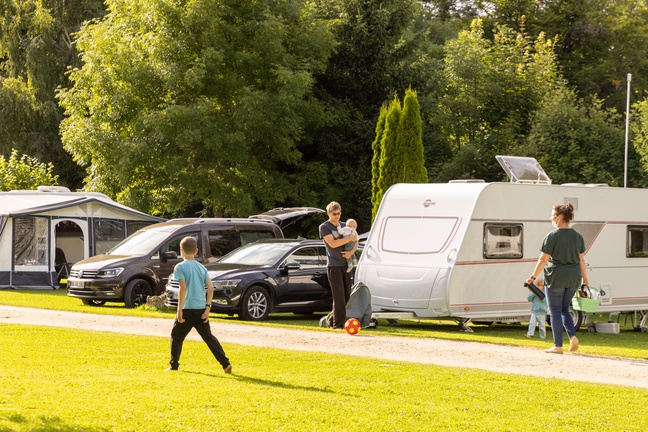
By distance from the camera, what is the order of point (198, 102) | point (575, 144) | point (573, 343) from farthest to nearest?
point (575, 144) → point (198, 102) → point (573, 343)

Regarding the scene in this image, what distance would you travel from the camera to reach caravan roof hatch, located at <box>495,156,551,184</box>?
2034cm

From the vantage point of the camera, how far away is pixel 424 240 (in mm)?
17891

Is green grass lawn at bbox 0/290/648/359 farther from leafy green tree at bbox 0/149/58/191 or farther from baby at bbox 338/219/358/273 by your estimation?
leafy green tree at bbox 0/149/58/191

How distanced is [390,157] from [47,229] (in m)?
9.74

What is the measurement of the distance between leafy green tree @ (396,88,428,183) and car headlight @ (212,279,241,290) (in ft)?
34.8

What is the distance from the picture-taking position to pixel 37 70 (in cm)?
4297

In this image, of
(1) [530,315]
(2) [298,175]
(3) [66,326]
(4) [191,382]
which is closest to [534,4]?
(2) [298,175]

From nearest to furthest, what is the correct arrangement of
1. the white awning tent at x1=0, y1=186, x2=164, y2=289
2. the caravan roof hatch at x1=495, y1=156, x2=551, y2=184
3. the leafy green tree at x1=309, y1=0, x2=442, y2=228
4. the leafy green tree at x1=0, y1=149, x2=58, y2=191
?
the caravan roof hatch at x1=495, y1=156, x2=551, y2=184
the white awning tent at x1=0, y1=186, x2=164, y2=289
the leafy green tree at x1=309, y1=0, x2=442, y2=228
the leafy green tree at x1=0, y1=149, x2=58, y2=191

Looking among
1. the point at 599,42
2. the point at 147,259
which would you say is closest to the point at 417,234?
the point at 147,259

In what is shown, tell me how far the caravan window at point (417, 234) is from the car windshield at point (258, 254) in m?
2.48

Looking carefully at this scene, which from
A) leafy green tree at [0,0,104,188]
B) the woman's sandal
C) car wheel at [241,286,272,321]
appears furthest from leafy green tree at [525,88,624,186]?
the woman's sandal

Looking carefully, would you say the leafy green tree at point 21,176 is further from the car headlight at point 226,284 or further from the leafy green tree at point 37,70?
the car headlight at point 226,284

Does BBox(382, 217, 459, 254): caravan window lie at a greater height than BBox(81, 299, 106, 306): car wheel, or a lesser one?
greater

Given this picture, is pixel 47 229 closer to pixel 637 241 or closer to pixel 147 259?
pixel 147 259
